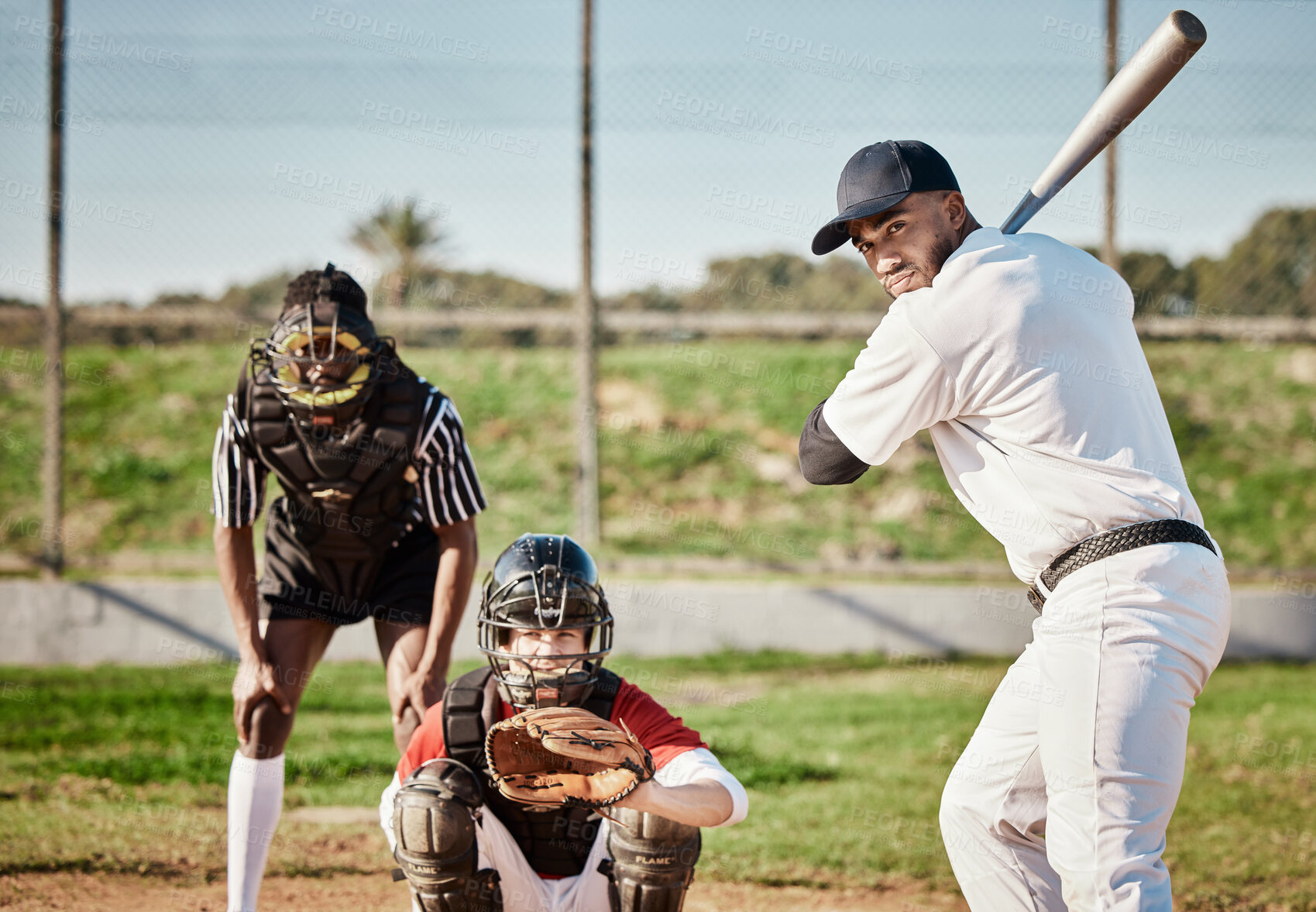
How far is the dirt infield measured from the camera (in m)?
3.40

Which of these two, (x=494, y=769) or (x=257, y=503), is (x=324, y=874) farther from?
(x=494, y=769)

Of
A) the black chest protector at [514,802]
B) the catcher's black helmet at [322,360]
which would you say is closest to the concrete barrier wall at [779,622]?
the catcher's black helmet at [322,360]

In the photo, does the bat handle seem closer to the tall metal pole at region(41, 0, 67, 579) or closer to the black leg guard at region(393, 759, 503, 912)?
the black leg guard at region(393, 759, 503, 912)

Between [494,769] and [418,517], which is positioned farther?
[418,517]

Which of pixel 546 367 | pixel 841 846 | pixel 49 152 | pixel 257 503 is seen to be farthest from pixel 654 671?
pixel 49 152

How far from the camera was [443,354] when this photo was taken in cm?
991

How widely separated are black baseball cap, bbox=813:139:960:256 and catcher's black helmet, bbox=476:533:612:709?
3.51 ft

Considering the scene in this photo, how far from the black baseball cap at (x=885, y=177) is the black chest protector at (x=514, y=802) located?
1.33m

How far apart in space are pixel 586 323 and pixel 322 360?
407 centimetres

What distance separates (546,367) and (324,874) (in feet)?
22.1

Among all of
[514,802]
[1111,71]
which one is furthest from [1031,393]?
[1111,71]

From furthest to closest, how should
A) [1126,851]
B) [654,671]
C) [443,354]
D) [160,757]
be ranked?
1. [443,354]
2. [654,671]
3. [160,757]
4. [1126,851]

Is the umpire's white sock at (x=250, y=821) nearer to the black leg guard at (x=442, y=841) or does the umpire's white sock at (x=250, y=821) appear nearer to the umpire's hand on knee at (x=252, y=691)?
the umpire's hand on knee at (x=252, y=691)

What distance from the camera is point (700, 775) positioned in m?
2.30
